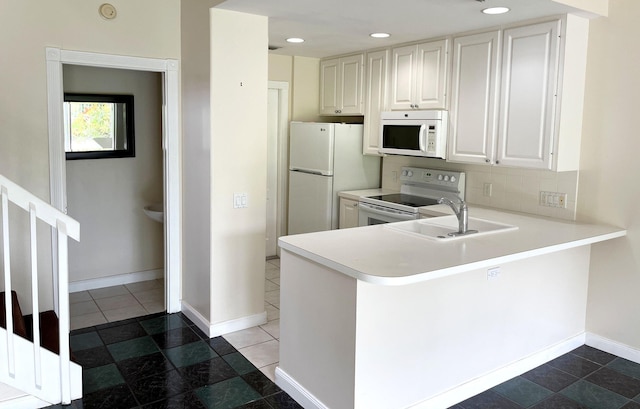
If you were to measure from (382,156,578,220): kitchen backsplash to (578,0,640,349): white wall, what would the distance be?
0.32ft

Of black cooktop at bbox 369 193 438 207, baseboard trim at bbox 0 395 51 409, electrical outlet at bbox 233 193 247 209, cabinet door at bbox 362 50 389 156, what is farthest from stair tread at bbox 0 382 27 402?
cabinet door at bbox 362 50 389 156

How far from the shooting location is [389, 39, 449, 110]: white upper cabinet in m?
4.20

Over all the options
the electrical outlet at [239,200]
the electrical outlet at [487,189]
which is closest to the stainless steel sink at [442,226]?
the electrical outlet at [487,189]

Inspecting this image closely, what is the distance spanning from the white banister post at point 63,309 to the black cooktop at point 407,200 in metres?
2.73

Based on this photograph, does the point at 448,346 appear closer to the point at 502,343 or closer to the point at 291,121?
the point at 502,343

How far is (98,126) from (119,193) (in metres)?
0.65

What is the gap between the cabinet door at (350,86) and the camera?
505 cm

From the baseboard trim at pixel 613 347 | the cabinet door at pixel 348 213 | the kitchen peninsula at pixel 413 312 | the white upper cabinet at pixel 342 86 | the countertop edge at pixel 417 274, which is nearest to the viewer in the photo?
the countertop edge at pixel 417 274

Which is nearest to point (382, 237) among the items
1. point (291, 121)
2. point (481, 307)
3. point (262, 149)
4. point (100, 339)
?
point (481, 307)

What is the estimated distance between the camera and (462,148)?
4109 mm

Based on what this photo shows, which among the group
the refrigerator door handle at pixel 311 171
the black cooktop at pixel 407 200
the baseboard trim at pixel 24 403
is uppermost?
the refrigerator door handle at pixel 311 171

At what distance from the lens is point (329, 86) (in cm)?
547

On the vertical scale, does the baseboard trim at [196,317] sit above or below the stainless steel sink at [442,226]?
below

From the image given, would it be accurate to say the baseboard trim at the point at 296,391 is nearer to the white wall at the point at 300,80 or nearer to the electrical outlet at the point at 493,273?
the electrical outlet at the point at 493,273
